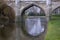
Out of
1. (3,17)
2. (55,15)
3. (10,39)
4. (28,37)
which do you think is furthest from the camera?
(55,15)

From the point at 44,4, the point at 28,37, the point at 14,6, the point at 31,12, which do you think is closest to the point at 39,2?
the point at 44,4

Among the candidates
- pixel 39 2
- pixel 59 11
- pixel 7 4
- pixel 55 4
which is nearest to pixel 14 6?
pixel 7 4

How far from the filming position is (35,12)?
36250 mm

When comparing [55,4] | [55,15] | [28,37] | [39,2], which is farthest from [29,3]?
[28,37]

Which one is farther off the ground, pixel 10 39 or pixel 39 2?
pixel 39 2

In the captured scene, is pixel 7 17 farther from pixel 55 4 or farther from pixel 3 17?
pixel 55 4

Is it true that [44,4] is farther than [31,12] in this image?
No

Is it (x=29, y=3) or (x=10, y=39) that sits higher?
(x=29, y=3)

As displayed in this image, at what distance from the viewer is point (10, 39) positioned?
1809 cm

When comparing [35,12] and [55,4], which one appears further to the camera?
[35,12]

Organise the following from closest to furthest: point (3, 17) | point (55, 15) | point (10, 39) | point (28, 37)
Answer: point (10, 39)
point (28, 37)
point (3, 17)
point (55, 15)

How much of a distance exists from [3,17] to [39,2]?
514 cm

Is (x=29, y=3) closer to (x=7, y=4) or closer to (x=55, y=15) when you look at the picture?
(x=7, y=4)

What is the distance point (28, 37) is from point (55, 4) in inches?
429
